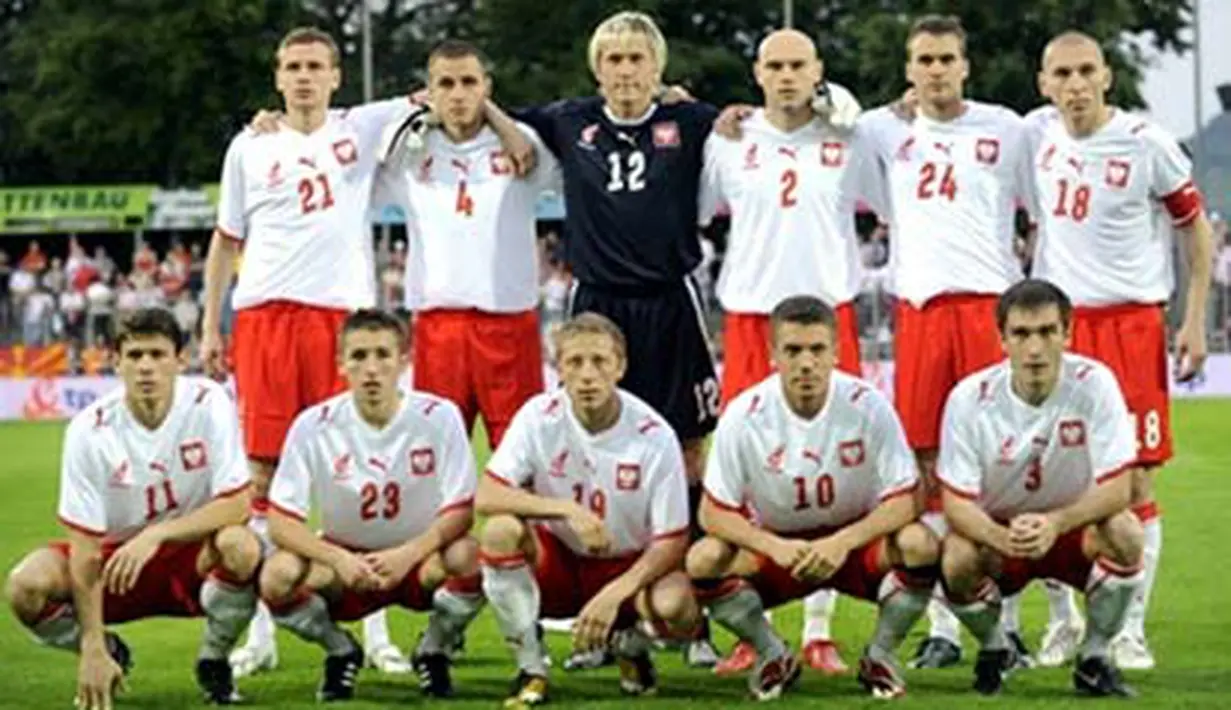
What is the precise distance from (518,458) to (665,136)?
1.54m

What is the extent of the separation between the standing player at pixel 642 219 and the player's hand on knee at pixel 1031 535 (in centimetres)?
156

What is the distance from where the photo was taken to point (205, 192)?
36562 millimetres

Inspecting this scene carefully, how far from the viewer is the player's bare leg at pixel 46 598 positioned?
26.0ft

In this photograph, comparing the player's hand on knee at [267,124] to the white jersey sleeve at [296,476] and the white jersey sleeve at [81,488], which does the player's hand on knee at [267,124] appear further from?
the white jersey sleeve at [81,488]

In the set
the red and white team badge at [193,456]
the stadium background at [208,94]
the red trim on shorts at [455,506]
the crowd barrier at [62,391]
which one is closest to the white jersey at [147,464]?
the red and white team badge at [193,456]

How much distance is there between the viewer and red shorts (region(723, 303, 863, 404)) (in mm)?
8977

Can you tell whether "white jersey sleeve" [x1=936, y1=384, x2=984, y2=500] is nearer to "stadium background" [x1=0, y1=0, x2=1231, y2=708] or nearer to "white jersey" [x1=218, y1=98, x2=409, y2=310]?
"white jersey" [x1=218, y1=98, x2=409, y2=310]

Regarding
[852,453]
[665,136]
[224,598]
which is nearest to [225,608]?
[224,598]

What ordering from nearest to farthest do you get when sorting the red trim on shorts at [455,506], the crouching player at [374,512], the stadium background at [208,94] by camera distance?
1. the crouching player at [374,512]
2. the red trim on shorts at [455,506]
3. the stadium background at [208,94]

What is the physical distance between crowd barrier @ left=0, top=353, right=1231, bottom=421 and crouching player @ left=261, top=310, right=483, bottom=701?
62.7 feet

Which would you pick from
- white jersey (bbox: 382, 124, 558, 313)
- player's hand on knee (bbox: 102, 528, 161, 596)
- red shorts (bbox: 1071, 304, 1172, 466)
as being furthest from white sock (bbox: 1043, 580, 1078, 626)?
player's hand on knee (bbox: 102, 528, 161, 596)

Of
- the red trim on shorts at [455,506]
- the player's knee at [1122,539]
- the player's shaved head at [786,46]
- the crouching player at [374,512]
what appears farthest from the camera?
the player's shaved head at [786,46]

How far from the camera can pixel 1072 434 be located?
7.97 m

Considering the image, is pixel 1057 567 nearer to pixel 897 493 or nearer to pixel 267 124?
pixel 897 493
